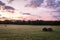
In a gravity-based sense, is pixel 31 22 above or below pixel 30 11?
below

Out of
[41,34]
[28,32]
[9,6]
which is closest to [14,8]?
[9,6]

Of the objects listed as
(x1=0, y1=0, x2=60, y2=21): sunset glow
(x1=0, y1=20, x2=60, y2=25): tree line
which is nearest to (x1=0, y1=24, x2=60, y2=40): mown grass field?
(x1=0, y1=20, x2=60, y2=25): tree line

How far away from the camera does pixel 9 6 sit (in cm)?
315

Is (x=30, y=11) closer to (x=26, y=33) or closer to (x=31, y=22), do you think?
(x=31, y=22)

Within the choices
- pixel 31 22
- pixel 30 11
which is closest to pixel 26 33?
pixel 31 22

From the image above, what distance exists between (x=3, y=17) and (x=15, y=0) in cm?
43

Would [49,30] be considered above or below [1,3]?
below

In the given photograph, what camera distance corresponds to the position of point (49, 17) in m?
3.12

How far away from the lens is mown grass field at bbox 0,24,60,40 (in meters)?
3.01

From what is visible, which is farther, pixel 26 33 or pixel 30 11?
pixel 30 11

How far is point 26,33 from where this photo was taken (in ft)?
9.95

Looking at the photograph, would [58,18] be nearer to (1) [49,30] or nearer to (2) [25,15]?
(1) [49,30]

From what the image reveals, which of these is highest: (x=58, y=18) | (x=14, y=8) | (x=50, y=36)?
(x=14, y=8)

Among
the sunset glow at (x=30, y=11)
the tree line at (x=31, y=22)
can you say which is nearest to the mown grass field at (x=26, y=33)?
the tree line at (x=31, y=22)
